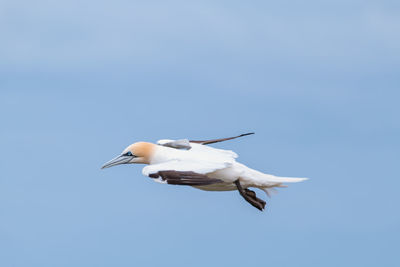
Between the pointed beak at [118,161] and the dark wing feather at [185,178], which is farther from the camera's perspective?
the pointed beak at [118,161]

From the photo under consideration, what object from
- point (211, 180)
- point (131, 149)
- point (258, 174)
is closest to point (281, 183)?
point (258, 174)

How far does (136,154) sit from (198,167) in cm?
322

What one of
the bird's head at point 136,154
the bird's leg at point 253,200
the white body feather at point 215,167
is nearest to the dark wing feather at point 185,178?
the white body feather at point 215,167

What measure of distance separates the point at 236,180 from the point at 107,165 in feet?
15.4

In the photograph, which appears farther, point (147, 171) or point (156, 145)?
point (156, 145)

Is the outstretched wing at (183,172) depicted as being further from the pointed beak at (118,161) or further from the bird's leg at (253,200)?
the pointed beak at (118,161)

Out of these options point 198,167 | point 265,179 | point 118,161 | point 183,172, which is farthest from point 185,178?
point 118,161

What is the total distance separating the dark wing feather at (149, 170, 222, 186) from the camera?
1108 inches

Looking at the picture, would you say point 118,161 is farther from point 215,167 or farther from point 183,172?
point 215,167

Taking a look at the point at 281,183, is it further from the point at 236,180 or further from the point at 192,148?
the point at 192,148

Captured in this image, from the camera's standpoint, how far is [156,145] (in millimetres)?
30859

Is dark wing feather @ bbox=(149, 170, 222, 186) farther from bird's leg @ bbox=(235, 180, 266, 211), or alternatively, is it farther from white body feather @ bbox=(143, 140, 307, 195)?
bird's leg @ bbox=(235, 180, 266, 211)

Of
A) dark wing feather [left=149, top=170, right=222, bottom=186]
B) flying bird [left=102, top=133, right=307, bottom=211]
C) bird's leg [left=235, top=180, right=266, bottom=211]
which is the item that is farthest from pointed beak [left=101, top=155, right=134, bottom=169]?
bird's leg [left=235, top=180, right=266, bottom=211]

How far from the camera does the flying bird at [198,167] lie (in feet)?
93.0
